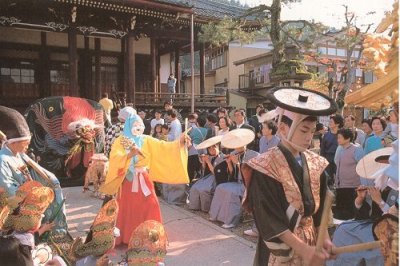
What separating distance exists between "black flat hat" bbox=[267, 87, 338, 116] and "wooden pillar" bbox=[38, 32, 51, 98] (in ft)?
43.8

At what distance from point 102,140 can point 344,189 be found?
5.00 meters

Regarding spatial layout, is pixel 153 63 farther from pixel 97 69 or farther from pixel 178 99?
pixel 97 69

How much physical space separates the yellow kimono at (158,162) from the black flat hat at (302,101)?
2800 millimetres

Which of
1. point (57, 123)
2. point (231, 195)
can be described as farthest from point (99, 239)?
point (57, 123)

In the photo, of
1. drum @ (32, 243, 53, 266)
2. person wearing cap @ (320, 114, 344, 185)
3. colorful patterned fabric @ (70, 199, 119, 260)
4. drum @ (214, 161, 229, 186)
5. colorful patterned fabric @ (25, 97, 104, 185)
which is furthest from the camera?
colorful patterned fabric @ (25, 97, 104, 185)

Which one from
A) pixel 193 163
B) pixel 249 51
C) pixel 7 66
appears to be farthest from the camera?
pixel 249 51

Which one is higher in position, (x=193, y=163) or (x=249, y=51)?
(x=249, y=51)

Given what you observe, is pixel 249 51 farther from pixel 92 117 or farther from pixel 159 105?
pixel 92 117

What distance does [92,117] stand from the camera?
26.8 ft

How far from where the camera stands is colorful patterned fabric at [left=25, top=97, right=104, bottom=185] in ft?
26.2

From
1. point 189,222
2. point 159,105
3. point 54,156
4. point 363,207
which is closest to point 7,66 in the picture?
point 159,105

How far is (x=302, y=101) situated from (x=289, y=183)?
1.62 feet

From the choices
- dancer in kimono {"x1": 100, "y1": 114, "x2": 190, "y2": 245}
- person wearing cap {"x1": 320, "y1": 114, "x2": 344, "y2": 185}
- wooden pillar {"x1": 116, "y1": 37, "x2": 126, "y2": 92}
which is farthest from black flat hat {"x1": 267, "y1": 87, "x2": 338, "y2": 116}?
wooden pillar {"x1": 116, "y1": 37, "x2": 126, "y2": 92}

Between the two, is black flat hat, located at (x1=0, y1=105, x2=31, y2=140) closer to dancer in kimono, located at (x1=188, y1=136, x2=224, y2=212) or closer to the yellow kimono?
the yellow kimono
